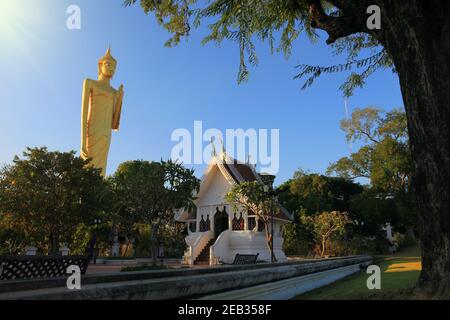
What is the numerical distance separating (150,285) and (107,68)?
36.3 meters

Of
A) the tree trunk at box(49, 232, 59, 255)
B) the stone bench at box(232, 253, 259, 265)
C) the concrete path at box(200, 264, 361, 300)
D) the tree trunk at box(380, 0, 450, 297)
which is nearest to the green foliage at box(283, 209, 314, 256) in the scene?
the stone bench at box(232, 253, 259, 265)

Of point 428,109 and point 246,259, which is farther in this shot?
point 246,259

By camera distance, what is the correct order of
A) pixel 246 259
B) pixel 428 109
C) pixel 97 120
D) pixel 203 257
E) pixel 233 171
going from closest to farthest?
pixel 428 109
pixel 246 259
pixel 203 257
pixel 233 171
pixel 97 120

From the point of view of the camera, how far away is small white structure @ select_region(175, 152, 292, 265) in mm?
25391

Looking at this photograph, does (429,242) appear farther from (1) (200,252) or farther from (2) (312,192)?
(2) (312,192)

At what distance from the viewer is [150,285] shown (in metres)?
3.99

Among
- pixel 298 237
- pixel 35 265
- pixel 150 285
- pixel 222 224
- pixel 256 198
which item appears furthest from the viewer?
pixel 298 237

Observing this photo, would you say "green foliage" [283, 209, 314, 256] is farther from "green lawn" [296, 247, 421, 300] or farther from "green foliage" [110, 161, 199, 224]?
"green lawn" [296, 247, 421, 300]

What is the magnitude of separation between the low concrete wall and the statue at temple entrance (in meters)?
29.9

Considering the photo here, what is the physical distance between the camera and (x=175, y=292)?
4.28 m

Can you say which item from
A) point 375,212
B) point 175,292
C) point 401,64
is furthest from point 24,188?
point 375,212

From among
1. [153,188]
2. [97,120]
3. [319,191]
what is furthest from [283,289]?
[319,191]

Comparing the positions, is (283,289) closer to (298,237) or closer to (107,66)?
(298,237)

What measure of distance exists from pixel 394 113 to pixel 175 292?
41654 millimetres
